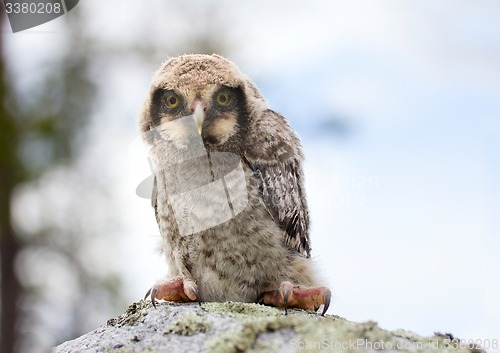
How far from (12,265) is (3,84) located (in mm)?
2532

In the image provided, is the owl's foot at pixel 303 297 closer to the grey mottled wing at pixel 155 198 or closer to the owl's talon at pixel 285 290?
the owl's talon at pixel 285 290

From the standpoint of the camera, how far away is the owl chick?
A: 3.20 meters

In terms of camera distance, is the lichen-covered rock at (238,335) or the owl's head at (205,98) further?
the owl's head at (205,98)

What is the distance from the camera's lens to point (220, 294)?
3225 mm

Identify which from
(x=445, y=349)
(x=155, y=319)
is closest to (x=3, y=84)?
(x=155, y=319)

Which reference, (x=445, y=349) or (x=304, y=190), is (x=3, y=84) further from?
(x=445, y=349)

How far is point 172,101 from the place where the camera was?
3412mm

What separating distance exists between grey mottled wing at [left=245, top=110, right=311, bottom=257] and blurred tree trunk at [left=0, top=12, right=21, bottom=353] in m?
4.33

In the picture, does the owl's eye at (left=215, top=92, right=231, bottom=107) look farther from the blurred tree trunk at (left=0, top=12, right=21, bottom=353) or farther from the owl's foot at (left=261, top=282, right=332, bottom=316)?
the blurred tree trunk at (left=0, top=12, right=21, bottom=353)

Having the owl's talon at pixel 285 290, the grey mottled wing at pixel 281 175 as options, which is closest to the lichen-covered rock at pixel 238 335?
the owl's talon at pixel 285 290

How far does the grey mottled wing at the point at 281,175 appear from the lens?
3322 millimetres

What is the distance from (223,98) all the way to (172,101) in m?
0.27

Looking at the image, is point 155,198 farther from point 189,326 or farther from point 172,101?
point 189,326

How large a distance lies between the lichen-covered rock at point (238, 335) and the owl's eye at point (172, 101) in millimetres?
1122
